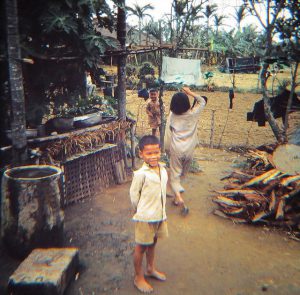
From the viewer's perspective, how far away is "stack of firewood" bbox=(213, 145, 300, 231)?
15.4 feet

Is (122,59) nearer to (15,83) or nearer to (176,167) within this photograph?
(176,167)

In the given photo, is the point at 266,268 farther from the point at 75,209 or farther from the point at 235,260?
the point at 75,209

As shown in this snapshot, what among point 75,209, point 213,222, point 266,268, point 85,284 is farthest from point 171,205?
point 85,284

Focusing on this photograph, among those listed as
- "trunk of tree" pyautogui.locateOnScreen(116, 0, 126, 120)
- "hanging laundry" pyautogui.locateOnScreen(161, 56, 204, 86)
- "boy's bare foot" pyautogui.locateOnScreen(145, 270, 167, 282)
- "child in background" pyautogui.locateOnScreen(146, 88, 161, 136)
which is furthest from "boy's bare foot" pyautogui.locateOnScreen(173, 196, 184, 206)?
"child in background" pyautogui.locateOnScreen(146, 88, 161, 136)

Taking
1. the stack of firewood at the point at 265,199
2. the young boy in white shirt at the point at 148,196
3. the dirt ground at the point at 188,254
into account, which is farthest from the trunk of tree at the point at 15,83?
the stack of firewood at the point at 265,199

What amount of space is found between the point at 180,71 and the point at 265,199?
12.7 ft

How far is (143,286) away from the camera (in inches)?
124

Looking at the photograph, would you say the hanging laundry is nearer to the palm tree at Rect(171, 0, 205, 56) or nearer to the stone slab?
the palm tree at Rect(171, 0, 205, 56)

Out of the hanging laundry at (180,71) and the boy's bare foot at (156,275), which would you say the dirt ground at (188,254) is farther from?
the hanging laundry at (180,71)

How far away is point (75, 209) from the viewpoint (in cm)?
514

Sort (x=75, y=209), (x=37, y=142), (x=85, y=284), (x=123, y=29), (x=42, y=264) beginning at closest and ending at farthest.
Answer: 1. (x=42, y=264)
2. (x=85, y=284)
3. (x=37, y=142)
4. (x=75, y=209)
5. (x=123, y=29)

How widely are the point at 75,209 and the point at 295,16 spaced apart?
6080 mm

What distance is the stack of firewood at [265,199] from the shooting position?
15.4ft

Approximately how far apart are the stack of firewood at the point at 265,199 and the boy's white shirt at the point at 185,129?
109cm
